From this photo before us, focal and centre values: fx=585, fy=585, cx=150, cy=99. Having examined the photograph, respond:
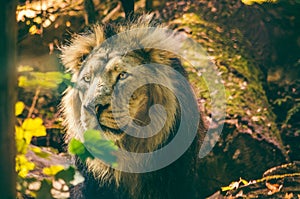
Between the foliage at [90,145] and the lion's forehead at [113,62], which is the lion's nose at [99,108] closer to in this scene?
the lion's forehead at [113,62]

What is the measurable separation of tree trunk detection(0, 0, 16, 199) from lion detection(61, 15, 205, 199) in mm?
1299

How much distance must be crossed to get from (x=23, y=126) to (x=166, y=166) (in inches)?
47.3

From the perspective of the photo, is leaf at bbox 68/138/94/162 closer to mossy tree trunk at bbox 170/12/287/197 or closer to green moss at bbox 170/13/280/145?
mossy tree trunk at bbox 170/12/287/197

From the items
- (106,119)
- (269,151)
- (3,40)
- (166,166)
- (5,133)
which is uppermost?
(3,40)

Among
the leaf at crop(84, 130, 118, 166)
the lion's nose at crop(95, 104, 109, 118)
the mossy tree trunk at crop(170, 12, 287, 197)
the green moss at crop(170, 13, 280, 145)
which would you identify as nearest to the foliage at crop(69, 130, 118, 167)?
the leaf at crop(84, 130, 118, 166)

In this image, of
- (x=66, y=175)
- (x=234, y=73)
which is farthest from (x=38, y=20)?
(x=66, y=175)

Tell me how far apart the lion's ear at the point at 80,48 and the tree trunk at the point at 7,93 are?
161 centimetres

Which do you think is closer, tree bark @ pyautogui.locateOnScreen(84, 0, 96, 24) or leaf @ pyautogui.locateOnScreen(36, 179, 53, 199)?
leaf @ pyautogui.locateOnScreen(36, 179, 53, 199)

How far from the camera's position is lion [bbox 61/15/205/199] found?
294 centimetres

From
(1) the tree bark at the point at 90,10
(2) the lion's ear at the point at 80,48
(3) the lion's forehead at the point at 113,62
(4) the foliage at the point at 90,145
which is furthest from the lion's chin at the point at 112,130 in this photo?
(1) the tree bark at the point at 90,10

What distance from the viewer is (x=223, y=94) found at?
156 inches

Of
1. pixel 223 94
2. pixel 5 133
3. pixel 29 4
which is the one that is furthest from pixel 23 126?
pixel 223 94

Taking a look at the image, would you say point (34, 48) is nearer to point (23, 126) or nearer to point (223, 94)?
point (223, 94)

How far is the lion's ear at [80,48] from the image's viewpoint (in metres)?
3.17
